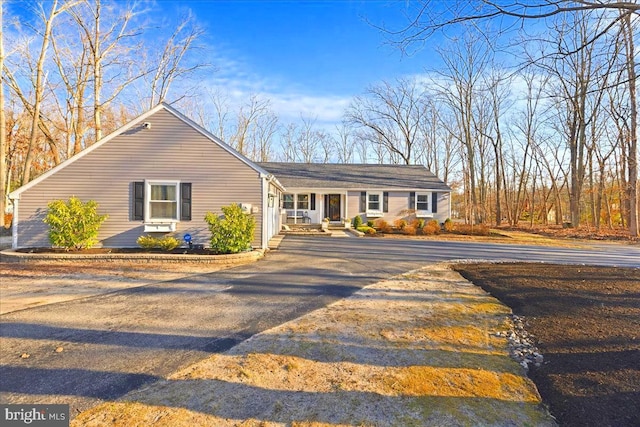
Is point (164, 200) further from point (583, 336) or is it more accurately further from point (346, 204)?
point (346, 204)

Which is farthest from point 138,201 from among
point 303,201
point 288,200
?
point 303,201

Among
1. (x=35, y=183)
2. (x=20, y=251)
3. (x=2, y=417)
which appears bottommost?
(x=2, y=417)

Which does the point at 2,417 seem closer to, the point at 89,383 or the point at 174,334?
the point at 89,383

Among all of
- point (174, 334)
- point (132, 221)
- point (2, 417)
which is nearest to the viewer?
point (2, 417)

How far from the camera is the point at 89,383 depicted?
108 inches

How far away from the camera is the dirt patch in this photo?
7.54 ft

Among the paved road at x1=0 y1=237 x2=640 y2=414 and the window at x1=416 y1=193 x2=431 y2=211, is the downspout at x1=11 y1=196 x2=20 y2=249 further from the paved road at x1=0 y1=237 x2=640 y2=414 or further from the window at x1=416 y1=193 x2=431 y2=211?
the window at x1=416 y1=193 x2=431 y2=211

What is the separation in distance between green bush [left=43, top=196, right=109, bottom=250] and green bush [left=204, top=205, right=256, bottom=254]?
143 inches

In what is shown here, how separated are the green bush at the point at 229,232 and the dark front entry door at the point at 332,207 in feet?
36.7

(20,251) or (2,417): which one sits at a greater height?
(20,251)

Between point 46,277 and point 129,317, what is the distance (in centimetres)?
420

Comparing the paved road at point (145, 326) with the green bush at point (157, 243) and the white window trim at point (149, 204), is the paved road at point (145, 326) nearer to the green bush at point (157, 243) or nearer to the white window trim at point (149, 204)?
the green bush at point (157, 243)

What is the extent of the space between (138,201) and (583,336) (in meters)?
11.3

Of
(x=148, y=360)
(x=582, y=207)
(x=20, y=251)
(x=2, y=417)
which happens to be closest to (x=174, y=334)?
(x=148, y=360)
